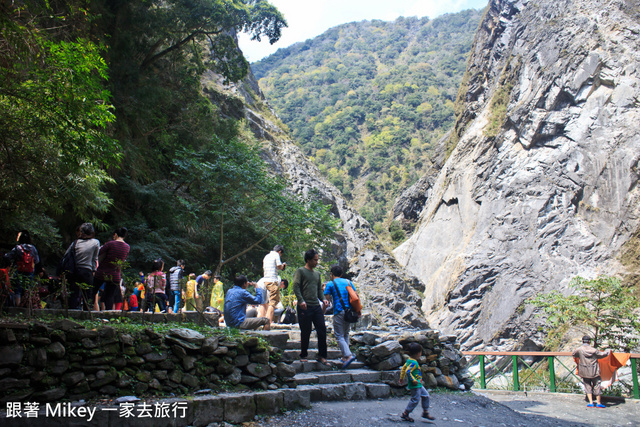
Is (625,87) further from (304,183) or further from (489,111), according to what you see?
(304,183)

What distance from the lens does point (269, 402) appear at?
190 inches

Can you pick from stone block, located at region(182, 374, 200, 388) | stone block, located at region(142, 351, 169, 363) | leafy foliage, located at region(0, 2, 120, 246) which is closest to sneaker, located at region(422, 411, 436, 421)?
stone block, located at region(182, 374, 200, 388)

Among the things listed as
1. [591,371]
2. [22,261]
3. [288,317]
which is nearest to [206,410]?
[22,261]

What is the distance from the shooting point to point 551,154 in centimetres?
2619

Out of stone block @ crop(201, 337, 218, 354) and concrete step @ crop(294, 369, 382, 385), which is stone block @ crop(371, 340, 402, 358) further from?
stone block @ crop(201, 337, 218, 354)

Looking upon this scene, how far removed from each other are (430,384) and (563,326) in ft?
30.0

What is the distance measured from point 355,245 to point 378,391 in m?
20.4

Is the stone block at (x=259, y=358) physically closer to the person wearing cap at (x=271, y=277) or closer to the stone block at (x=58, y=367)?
the stone block at (x=58, y=367)

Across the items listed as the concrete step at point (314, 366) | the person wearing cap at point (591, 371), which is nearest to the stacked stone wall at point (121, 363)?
the concrete step at point (314, 366)

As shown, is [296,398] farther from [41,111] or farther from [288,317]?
[288,317]

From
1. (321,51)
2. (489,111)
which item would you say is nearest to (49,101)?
(489,111)

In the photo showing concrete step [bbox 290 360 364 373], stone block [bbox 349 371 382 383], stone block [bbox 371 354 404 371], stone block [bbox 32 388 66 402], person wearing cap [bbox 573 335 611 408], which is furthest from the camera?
person wearing cap [bbox 573 335 611 408]

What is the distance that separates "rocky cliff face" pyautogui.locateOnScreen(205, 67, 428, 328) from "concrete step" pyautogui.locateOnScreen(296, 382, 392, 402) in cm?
1505

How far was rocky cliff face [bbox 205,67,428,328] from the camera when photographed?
23109mm
